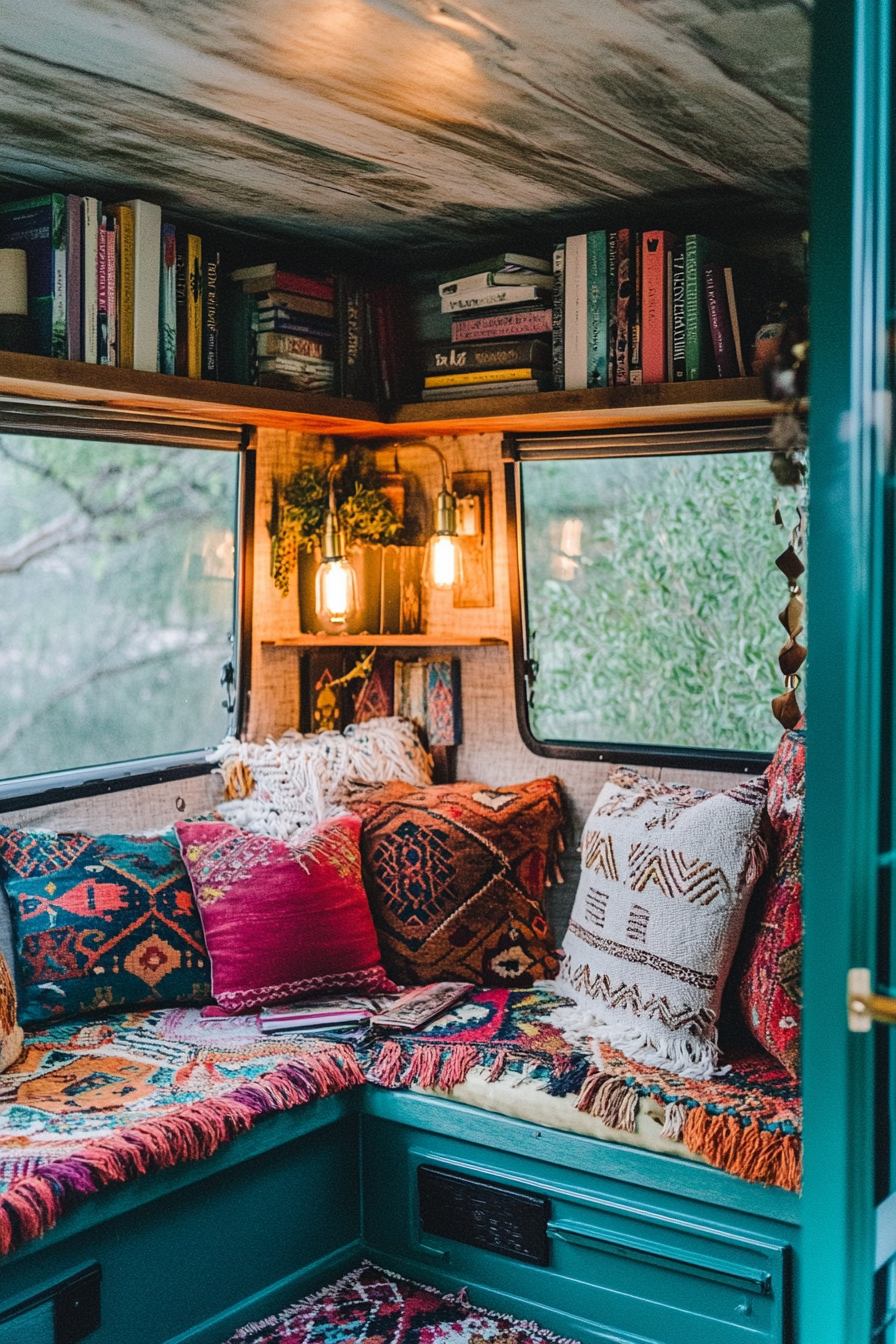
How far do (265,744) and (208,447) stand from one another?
0.88m

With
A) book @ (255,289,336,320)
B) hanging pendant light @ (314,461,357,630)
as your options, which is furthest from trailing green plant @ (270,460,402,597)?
book @ (255,289,336,320)

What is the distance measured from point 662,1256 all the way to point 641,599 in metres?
1.79

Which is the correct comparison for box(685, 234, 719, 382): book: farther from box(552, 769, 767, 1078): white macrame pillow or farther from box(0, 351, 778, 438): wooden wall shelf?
box(552, 769, 767, 1078): white macrame pillow

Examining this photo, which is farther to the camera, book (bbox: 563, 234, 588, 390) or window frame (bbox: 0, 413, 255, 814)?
book (bbox: 563, 234, 588, 390)

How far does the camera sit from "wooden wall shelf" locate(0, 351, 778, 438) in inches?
117

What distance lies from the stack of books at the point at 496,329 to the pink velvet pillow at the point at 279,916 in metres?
1.29

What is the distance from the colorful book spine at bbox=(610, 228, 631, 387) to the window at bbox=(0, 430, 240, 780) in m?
1.13

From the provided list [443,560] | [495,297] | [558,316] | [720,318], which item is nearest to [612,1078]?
[443,560]

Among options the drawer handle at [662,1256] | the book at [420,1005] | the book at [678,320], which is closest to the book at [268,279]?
the book at [678,320]

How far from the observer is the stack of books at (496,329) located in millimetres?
3457

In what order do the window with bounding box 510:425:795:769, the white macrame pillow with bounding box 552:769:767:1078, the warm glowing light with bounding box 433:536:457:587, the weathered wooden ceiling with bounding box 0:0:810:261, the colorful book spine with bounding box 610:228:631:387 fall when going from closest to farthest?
the weathered wooden ceiling with bounding box 0:0:810:261 → the white macrame pillow with bounding box 552:769:767:1078 → the colorful book spine with bounding box 610:228:631:387 → the window with bounding box 510:425:795:769 → the warm glowing light with bounding box 433:536:457:587

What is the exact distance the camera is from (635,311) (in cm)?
327

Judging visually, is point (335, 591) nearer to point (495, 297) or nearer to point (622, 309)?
point (495, 297)

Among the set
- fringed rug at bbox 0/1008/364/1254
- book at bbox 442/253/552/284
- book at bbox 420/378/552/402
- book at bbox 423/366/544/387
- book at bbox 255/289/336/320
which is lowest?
fringed rug at bbox 0/1008/364/1254
